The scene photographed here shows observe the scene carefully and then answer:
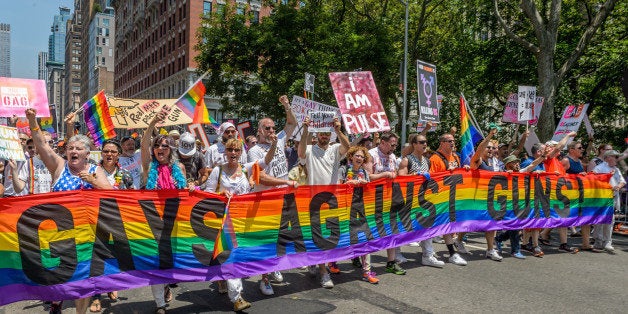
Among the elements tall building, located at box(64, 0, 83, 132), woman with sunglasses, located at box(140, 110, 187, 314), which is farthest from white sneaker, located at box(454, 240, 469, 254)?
tall building, located at box(64, 0, 83, 132)

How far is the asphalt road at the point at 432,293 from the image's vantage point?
536cm

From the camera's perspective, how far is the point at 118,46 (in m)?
88.8

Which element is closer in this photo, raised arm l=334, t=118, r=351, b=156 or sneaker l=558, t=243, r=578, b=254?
raised arm l=334, t=118, r=351, b=156

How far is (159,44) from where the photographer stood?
207 ft

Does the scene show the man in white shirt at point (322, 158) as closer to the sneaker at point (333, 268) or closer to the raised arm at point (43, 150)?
the sneaker at point (333, 268)

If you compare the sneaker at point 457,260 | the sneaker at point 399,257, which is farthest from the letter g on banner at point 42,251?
the sneaker at point 457,260

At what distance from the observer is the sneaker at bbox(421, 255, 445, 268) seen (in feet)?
24.0

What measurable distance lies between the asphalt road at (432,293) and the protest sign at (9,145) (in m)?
2.00

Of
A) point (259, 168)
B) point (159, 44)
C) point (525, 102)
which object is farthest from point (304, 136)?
point (159, 44)

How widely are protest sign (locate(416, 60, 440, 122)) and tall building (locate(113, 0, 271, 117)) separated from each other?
1286 inches

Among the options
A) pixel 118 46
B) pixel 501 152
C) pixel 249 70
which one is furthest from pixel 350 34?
pixel 118 46

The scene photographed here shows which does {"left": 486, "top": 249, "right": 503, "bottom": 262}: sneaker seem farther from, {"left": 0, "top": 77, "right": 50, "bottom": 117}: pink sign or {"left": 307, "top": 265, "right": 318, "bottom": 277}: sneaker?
{"left": 0, "top": 77, "right": 50, "bottom": 117}: pink sign

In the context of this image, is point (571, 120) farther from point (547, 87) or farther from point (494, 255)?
point (494, 255)

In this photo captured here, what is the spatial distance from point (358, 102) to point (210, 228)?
3009mm
